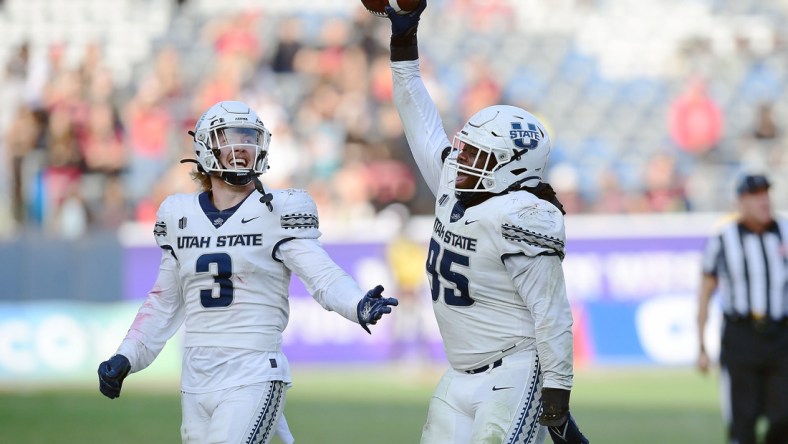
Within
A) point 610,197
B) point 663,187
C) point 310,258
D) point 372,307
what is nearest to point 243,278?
point 310,258

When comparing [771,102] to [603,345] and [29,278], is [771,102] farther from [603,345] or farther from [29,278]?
[29,278]

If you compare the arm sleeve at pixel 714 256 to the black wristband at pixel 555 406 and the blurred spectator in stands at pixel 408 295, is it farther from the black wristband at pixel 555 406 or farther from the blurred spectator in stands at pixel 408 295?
the blurred spectator in stands at pixel 408 295

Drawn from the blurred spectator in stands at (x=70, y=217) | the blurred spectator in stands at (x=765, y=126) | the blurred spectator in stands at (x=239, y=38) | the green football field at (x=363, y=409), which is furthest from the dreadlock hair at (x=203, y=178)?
the blurred spectator in stands at (x=765, y=126)

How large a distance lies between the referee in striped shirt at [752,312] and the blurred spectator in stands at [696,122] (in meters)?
9.11

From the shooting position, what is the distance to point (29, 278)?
14906mm

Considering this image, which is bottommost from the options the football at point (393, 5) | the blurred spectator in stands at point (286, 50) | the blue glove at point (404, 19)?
the blue glove at point (404, 19)

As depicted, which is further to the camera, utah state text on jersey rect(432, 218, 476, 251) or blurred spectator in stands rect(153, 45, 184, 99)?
blurred spectator in stands rect(153, 45, 184, 99)

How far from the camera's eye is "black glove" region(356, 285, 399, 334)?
199 inches

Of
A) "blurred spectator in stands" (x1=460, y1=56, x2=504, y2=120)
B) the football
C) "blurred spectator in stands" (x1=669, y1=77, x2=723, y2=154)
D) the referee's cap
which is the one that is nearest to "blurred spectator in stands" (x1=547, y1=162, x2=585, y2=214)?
"blurred spectator in stands" (x1=460, y1=56, x2=504, y2=120)

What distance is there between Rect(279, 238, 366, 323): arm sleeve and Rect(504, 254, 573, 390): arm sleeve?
640mm

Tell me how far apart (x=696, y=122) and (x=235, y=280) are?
13.1 m

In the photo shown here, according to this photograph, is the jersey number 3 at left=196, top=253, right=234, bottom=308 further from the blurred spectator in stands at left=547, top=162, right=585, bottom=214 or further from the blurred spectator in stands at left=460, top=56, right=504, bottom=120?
the blurred spectator in stands at left=460, top=56, right=504, bottom=120

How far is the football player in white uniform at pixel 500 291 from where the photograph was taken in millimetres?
5035

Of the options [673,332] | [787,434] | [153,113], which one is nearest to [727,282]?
[787,434]
